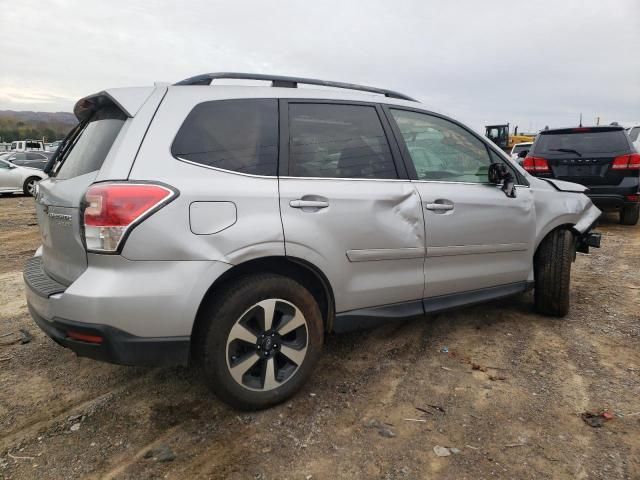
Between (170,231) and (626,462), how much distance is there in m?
2.30

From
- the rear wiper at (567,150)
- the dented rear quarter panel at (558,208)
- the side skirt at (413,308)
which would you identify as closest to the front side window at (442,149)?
the dented rear quarter panel at (558,208)

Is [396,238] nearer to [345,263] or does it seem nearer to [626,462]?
[345,263]

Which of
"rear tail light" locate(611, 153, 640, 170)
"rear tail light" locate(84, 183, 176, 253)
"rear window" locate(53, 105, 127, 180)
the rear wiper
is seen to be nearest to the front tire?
"rear tail light" locate(84, 183, 176, 253)

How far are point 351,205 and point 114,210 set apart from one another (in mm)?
1222

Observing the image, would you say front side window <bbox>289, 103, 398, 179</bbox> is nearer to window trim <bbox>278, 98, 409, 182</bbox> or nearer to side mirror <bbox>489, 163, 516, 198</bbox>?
window trim <bbox>278, 98, 409, 182</bbox>

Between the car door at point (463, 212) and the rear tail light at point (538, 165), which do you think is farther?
the rear tail light at point (538, 165)

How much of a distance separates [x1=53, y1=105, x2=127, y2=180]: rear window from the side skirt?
59.9 inches

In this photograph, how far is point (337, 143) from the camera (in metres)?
2.84

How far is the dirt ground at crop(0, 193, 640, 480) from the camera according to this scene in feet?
7.09

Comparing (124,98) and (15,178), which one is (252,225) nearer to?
(124,98)

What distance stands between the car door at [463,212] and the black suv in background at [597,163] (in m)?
4.70

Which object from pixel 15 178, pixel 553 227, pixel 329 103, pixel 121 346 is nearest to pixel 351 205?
pixel 329 103

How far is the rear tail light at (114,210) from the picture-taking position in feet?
6.90

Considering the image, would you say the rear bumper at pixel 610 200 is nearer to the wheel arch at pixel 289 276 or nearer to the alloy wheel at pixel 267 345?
the wheel arch at pixel 289 276
